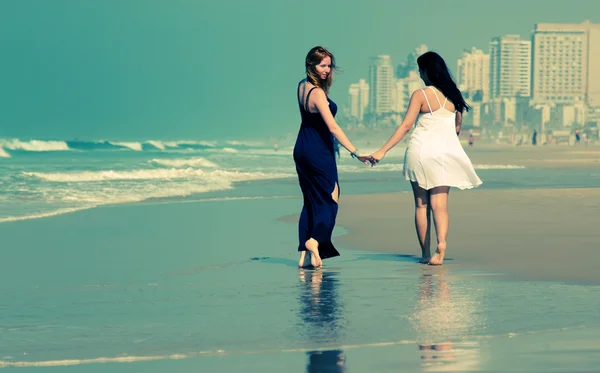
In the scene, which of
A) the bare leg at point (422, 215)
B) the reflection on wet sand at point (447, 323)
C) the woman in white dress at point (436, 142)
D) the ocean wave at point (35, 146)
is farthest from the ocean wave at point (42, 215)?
the ocean wave at point (35, 146)

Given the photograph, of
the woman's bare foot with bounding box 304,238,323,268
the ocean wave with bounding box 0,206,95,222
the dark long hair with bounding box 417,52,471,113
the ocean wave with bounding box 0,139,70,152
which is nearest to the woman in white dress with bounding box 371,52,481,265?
the dark long hair with bounding box 417,52,471,113

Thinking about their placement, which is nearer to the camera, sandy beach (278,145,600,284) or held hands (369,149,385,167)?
sandy beach (278,145,600,284)

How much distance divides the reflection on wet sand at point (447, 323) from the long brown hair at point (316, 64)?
1.60 metres

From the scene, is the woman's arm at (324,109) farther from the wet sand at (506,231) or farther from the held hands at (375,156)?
the wet sand at (506,231)

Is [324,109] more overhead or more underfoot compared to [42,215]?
more overhead

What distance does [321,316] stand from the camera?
562 centimetres

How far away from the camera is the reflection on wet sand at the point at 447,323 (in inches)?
176

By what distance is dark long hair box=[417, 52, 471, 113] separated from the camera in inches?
309

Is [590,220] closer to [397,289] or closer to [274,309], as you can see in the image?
[397,289]

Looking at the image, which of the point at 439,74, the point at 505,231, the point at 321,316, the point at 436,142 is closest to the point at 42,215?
the point at 505,231

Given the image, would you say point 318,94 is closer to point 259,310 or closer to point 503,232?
point 259,310

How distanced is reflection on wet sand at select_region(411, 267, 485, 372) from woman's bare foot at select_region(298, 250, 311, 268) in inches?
39.8

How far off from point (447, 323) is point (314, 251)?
2564 millimetres

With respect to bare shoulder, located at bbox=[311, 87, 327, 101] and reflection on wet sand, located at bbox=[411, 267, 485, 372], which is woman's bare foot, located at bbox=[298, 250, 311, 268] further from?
bare shoulder, located at bbox=[311, 87, 327, 101]
